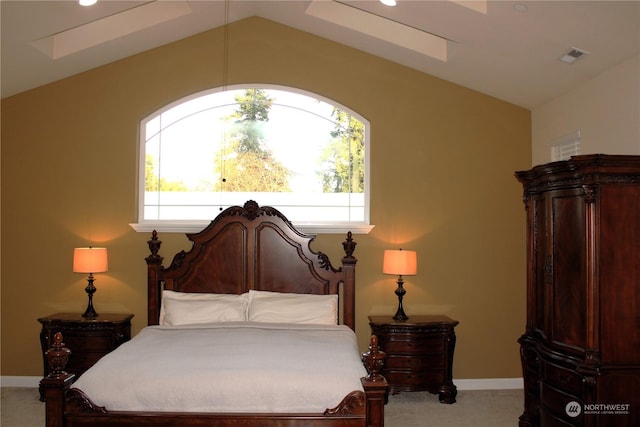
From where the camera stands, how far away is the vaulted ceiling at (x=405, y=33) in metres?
3.88

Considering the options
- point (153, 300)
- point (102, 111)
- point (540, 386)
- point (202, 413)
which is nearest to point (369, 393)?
point (202, 413)

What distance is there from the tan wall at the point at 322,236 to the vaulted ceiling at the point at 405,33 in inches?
8.1

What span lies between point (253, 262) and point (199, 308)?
0.71 meters

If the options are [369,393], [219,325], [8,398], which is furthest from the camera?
[8,398]

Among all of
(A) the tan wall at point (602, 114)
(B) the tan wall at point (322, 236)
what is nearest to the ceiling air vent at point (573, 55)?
(A) the tan wall at point (602, 114)

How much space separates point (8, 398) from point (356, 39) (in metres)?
4.64

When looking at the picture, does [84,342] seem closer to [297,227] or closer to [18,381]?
[18,381]

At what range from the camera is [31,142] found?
18.5ft

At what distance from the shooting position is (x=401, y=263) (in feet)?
17.4

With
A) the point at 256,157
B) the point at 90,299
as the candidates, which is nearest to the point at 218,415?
the point at 90,299

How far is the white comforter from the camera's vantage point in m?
3.31

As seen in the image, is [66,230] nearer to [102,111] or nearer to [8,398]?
[102,111]

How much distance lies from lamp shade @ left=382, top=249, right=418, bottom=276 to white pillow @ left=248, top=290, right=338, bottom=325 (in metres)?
0.60

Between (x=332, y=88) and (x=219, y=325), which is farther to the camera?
(x=332, y=88)
